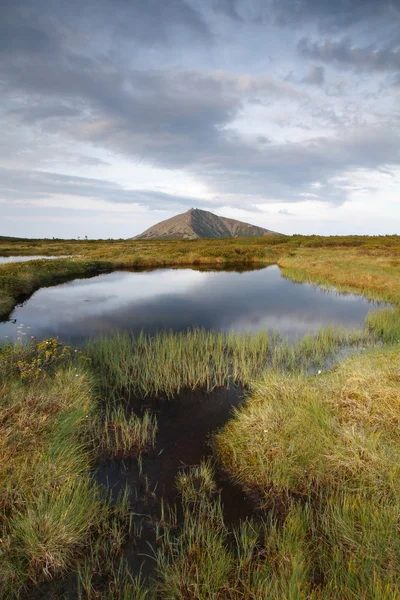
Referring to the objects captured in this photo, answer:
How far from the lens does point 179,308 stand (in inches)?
1157

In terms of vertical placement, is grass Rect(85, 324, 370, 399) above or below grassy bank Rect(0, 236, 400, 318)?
below

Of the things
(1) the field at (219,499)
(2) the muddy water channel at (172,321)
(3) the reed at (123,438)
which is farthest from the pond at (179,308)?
(3) the reed at (123,438)

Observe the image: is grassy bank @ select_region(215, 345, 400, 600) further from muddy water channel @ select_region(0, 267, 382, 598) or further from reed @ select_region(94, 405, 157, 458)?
reed @ select_region(94, 405, 157, 458)

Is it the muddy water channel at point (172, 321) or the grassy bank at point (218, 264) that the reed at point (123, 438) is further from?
the grassy bank at point (218, 264)

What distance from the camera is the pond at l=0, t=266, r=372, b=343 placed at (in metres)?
23.2

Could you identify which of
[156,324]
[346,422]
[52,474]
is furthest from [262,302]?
[52,474]

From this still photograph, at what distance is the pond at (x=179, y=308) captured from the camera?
23188 millimetres

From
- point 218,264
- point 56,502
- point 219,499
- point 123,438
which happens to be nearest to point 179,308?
point 123,438

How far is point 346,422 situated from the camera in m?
8.72

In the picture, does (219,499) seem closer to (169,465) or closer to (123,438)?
(169,465)

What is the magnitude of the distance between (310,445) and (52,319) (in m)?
22.7

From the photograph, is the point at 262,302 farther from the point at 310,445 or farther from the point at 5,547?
the point at 5,547

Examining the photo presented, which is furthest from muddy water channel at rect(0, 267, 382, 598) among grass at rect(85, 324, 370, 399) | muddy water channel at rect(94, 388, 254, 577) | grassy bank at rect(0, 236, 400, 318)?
grassy bank at rect(0, 236, 400, 318)

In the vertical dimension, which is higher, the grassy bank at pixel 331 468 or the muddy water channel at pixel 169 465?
the grassy bank at pixel 331 468
